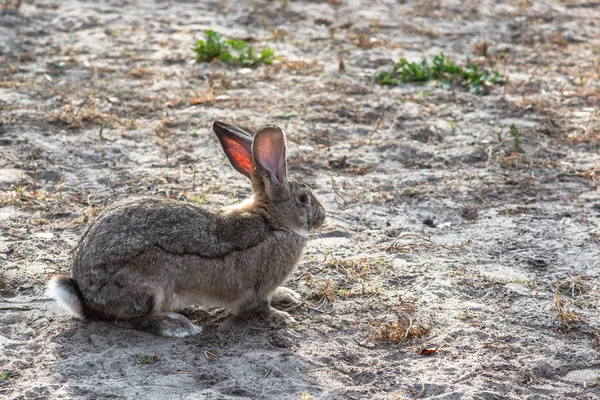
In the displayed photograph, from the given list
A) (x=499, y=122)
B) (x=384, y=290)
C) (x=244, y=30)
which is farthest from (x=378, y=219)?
(x=244, y=30)

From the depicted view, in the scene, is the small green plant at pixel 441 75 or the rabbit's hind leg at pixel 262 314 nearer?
the rabbit's hind leg at pixel 262 314

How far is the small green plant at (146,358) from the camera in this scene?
4.52 meters

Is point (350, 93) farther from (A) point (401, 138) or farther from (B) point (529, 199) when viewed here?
(B) point (529, 199)

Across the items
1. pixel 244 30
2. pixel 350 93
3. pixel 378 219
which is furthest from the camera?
pixel 244 30

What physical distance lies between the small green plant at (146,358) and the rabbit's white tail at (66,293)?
496mm

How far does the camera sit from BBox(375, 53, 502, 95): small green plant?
30.6 feet

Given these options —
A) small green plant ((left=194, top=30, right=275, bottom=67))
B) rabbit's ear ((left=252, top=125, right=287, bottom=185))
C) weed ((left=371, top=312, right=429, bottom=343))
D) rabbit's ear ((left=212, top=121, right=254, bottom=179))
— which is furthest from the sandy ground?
rabbit's ear ((left=212, top=121, right=254, bottom=179))

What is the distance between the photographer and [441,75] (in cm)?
955

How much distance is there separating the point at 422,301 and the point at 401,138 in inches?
117

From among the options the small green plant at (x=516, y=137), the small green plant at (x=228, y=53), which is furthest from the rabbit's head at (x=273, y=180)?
the small green plant at (x=228, y=53)

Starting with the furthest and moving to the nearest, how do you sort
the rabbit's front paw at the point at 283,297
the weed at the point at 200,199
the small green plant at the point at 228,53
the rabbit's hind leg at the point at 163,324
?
the small green plant at the point at 228,53 → the weed at the point at 200,199 → the rabbit's front paw at the point at 283,297 → the rabbit's hind leg at the point at 163,324

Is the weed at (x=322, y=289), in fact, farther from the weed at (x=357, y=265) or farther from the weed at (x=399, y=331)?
the weed at (x=399, y=331)

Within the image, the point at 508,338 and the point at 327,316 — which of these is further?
the point at 327,316

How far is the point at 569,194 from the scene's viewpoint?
22.7ft
